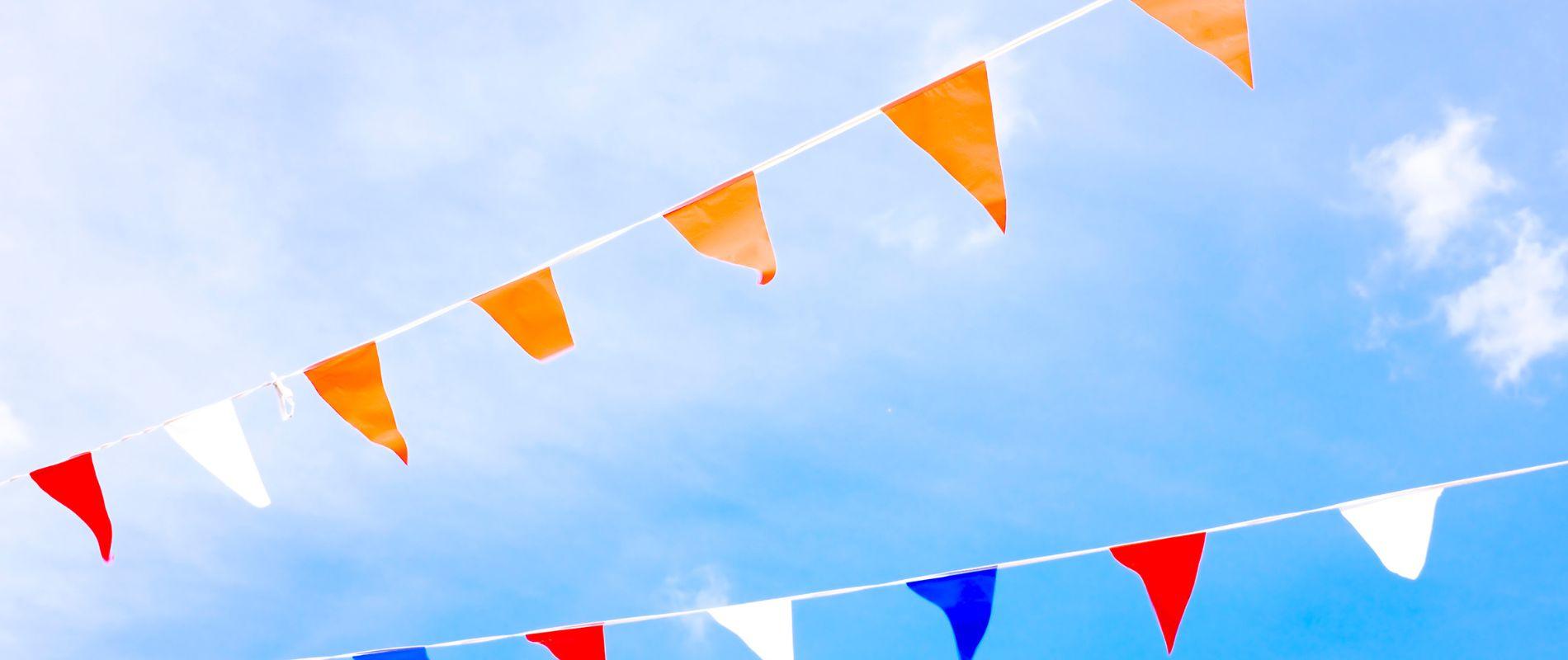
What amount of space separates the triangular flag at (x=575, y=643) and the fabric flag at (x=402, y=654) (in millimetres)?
456

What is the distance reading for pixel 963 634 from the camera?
4.30 meters

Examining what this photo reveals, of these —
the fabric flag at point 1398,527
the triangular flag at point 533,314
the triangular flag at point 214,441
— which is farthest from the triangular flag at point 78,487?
the fabric flag at point 1398,527

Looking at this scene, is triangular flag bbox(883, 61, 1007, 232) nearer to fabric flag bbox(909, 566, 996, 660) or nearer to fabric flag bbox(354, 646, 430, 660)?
fabric flag bbox(909, 566, 996, 660)

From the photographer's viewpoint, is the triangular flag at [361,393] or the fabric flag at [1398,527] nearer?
the fabric flag at [1398,527]

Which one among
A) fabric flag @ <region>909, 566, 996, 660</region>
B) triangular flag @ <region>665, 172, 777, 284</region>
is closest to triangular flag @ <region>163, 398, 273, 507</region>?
triangular flag @ <region>665, 172, 777, 284</region>

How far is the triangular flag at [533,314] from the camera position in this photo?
4004 mm

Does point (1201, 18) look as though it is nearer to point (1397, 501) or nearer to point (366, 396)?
point (1397, 501)

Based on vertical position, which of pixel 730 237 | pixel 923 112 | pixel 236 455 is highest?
pixel 923 112

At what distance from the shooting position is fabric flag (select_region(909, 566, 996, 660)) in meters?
4.22

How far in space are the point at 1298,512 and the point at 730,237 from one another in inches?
91.3

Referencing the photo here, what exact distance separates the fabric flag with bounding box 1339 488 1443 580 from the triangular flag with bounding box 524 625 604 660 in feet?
9.86

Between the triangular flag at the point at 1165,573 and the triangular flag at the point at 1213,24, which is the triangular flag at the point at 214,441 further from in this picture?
the triangular flag at the point at 1213,24

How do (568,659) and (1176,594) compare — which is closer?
(1176,594)

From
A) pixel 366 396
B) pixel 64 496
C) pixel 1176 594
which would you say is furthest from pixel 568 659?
pixel 1176 594
